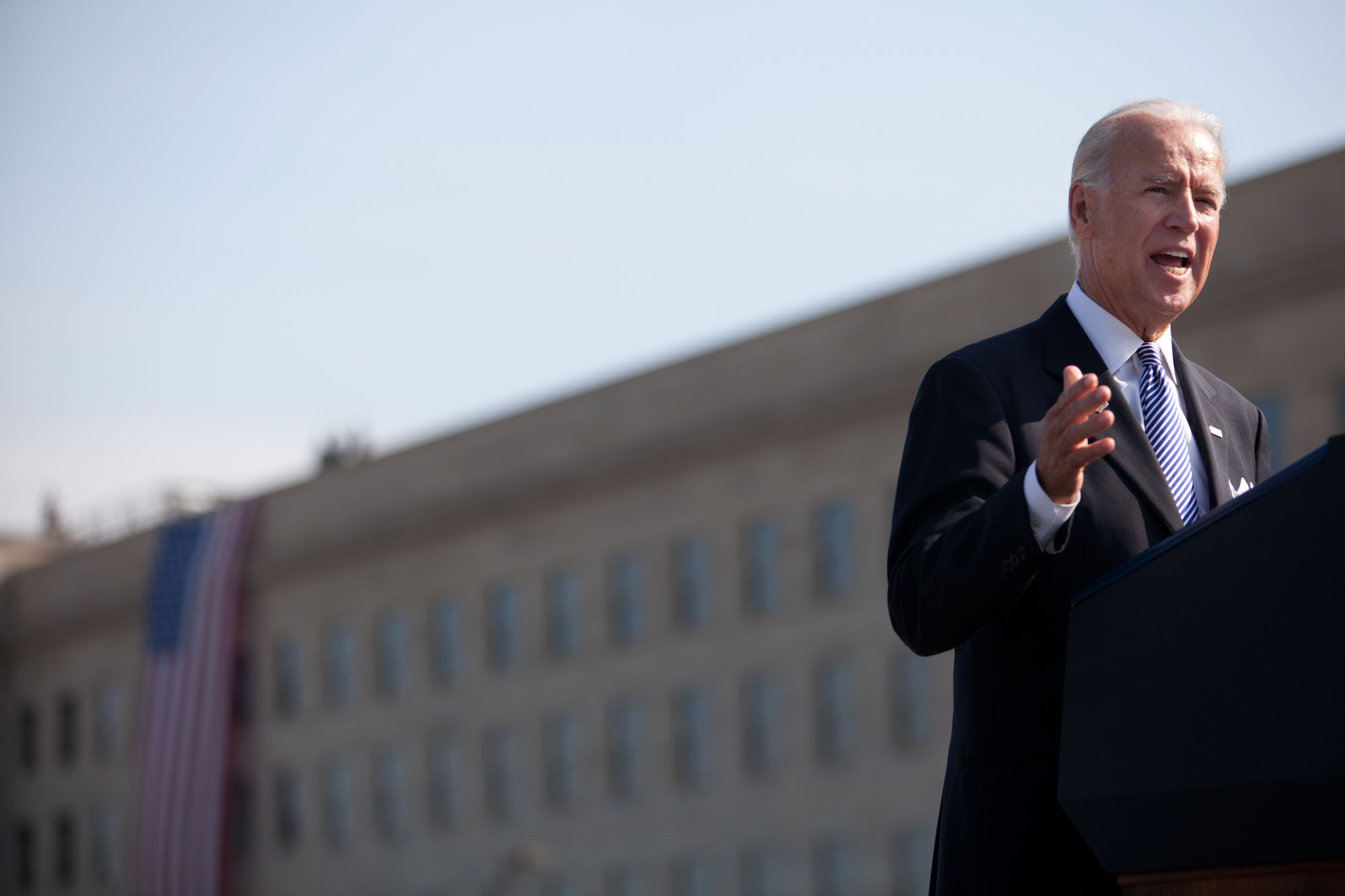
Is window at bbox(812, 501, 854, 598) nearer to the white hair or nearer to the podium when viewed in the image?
the white hair

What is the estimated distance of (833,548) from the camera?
1510 inches

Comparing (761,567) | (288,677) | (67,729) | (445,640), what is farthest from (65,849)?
(761,567)

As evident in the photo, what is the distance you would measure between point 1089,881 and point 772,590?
36.8 m

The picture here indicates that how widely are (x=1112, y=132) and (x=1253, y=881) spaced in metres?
1.27

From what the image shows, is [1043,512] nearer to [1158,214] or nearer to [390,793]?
[1158,214]

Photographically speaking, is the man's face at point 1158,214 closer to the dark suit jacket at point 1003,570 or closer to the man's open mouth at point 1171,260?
the man's open mouth at point 1171,260

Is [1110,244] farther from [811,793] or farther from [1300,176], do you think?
[811,793]

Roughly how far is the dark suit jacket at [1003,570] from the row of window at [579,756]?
1268 inches

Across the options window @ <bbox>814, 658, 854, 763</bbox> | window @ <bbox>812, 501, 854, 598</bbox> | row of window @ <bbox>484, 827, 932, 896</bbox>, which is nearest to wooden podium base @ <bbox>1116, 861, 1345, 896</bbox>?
row of window @ <bbox>484, 827, 932, 896</bbox>

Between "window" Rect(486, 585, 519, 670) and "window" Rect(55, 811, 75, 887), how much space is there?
670 inches

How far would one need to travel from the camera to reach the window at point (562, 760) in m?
43.5

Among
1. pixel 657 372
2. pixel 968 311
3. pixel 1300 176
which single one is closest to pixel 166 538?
pixel 657 372

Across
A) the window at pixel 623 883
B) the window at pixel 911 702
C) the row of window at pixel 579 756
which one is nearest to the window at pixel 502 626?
the row of window at pixel 579 756

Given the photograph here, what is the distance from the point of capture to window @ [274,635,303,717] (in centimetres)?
5012
